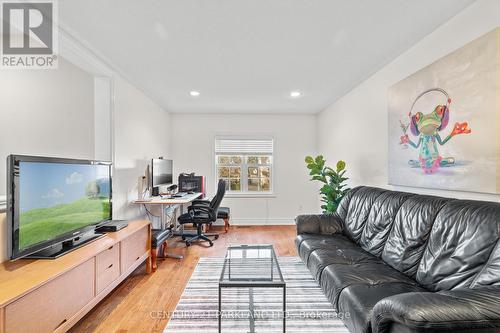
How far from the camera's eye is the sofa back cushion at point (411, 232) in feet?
6.02

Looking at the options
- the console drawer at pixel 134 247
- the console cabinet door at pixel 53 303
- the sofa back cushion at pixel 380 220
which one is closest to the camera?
the console cabinet door at pixel 53 303

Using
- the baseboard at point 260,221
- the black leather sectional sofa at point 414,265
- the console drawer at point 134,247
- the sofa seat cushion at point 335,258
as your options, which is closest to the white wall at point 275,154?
the baseboard at point 260,221

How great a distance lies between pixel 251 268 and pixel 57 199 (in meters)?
1.63

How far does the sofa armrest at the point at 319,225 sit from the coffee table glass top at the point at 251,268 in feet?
2.22

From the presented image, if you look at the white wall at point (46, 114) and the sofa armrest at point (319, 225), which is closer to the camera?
the white wall at point (46, 114)

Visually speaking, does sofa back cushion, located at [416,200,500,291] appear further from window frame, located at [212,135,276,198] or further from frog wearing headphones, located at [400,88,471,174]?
window frame, located at [212,135,276,198]

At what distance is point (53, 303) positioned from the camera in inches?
59.4

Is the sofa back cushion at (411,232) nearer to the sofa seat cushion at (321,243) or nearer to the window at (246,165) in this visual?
the sofa seat cushion at (321,243)

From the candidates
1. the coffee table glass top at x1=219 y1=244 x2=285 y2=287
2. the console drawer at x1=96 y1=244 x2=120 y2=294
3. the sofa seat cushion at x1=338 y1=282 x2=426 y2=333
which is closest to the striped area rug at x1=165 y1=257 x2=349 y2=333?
the coffee table glass top at x1=219 y1=244 x2=285 y2=287

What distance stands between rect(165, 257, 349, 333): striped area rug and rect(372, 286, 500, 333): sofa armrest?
0.97 metres

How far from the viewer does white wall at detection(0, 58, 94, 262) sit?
2.24 meters

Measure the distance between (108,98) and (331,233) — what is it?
3.19m

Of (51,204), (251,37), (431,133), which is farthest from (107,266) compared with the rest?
(431,133)

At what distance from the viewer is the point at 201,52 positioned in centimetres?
255
